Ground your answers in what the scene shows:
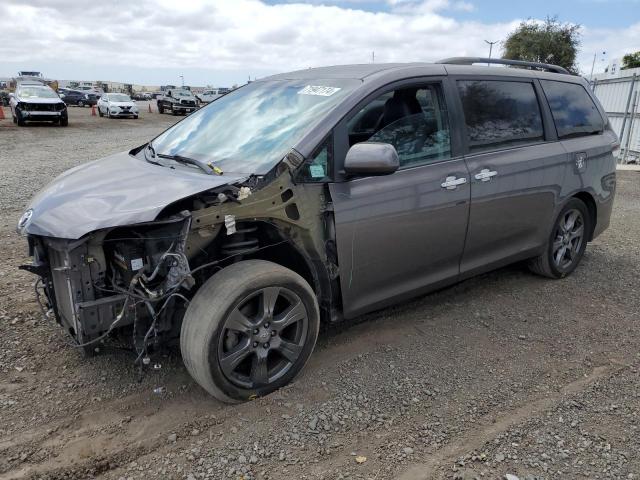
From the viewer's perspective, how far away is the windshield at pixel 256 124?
3.13 metres

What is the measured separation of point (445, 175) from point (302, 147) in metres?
1.12

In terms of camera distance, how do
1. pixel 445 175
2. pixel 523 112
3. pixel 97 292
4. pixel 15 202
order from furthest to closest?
pixel 15 202 < pixel 523 112 < pixel 445 175 < pixel 97 292

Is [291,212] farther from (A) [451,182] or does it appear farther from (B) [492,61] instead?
(B) [492,61]

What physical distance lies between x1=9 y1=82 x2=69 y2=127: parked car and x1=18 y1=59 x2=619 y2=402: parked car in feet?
64.4

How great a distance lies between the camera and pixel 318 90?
137 inches

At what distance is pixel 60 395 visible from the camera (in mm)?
3027

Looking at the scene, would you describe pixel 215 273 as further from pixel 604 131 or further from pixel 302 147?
pixel 604 131

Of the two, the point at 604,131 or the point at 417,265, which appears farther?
the point at 604,131

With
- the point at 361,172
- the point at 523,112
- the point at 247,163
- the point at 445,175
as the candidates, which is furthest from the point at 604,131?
the point at 247,163

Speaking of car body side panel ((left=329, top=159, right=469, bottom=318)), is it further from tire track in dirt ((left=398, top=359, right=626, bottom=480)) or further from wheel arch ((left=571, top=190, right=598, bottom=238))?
wheel arch ((left=571, top=190, right=598, bottom=238))

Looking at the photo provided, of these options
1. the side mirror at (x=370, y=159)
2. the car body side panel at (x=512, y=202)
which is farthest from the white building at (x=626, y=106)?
the side mirror at (x=370, y=159)

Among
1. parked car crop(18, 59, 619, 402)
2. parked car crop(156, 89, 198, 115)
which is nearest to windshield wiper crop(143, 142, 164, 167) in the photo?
parked car crop(18, 59, 619, 402)

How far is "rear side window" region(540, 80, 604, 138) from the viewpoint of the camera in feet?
15.0

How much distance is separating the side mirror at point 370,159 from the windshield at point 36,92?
21.7m
